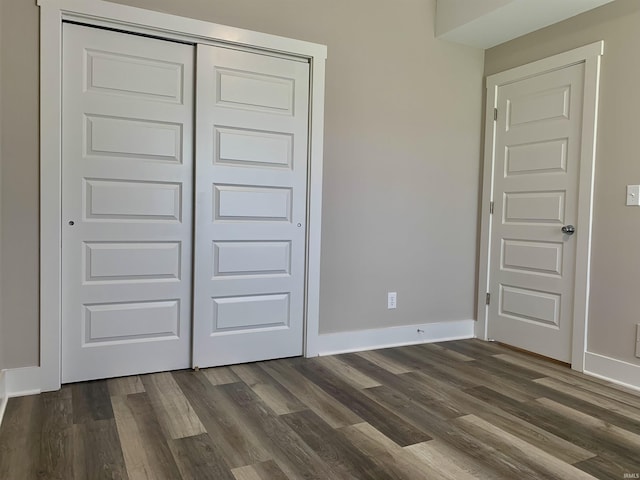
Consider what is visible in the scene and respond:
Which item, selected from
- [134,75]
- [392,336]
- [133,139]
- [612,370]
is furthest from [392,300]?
[134,75]

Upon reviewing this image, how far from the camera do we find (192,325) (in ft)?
9.31

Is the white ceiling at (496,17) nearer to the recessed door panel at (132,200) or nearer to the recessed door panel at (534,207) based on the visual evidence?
the recessed door panel at (534,207)

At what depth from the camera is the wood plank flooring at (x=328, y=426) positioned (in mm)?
1764

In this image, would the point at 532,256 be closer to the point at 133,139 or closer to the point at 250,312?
the point at 250,312

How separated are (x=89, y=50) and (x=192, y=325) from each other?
1656 millimetres

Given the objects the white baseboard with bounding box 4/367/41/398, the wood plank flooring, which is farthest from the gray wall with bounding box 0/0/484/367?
the white baseboard with bounding box 4/367/41/398

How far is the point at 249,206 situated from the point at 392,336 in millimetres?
1451

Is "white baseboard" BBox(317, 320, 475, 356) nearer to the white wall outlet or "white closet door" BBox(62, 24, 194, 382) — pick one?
the white wall outlet

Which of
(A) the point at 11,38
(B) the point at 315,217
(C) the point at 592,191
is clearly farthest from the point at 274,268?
(C) the point at 592,191

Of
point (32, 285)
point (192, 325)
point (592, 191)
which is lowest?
point (192, 325)

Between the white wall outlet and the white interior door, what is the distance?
82 centimetres

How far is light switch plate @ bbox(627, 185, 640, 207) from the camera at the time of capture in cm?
270

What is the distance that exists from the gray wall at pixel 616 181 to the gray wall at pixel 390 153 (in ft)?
3.21

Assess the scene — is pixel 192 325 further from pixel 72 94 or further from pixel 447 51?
pixel 447 51
